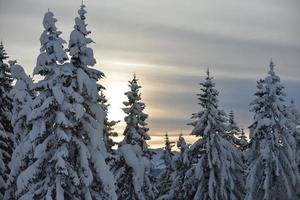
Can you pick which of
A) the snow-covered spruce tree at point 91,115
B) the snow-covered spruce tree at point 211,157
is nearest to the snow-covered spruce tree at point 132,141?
the snow-covered spruce tree at point 211,157

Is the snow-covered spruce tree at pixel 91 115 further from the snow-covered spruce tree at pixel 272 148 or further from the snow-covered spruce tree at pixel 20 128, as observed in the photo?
the snow-covered spruce tree at pixel 272 148

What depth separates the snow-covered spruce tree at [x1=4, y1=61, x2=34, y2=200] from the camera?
2089 cm

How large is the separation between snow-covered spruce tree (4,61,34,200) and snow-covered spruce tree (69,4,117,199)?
2.36 m

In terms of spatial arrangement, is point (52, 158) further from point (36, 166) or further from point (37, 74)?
point (37, 74)

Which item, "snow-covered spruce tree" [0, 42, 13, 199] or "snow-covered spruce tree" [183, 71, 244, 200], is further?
"snow-covered spruce tree" [183, 71, 244, 200]

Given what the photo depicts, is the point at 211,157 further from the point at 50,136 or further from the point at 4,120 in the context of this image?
the point at 50,136

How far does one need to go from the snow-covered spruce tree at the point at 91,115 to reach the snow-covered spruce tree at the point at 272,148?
13051 mm

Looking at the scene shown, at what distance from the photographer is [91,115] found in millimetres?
22156

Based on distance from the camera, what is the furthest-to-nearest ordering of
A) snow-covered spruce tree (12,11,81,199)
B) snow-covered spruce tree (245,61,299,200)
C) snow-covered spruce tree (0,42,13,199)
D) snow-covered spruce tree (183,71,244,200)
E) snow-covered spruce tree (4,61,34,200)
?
snow-covered spruce tree (183,71,244,200)
snow-covered spruce tree (245,61,299,200)
snow-covered spruce tree (0,42,13,199)
snow-covered spruce tree (4,61,34,200)
snow-covered spruce tree (12,11,81,199)

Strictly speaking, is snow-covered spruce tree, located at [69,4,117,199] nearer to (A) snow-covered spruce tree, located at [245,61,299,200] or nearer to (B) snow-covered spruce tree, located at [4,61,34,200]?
(B) snow-covered spruce tree, located at [4,61,34,200]

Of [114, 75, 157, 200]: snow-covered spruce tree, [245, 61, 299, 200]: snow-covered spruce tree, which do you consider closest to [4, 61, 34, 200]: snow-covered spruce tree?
[114, 75, 157, 200]: snow-covered spruce tree

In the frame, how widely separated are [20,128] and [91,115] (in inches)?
200

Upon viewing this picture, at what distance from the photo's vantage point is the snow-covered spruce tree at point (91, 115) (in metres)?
21.0

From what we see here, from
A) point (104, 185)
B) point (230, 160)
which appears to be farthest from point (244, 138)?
point (104, 185)
